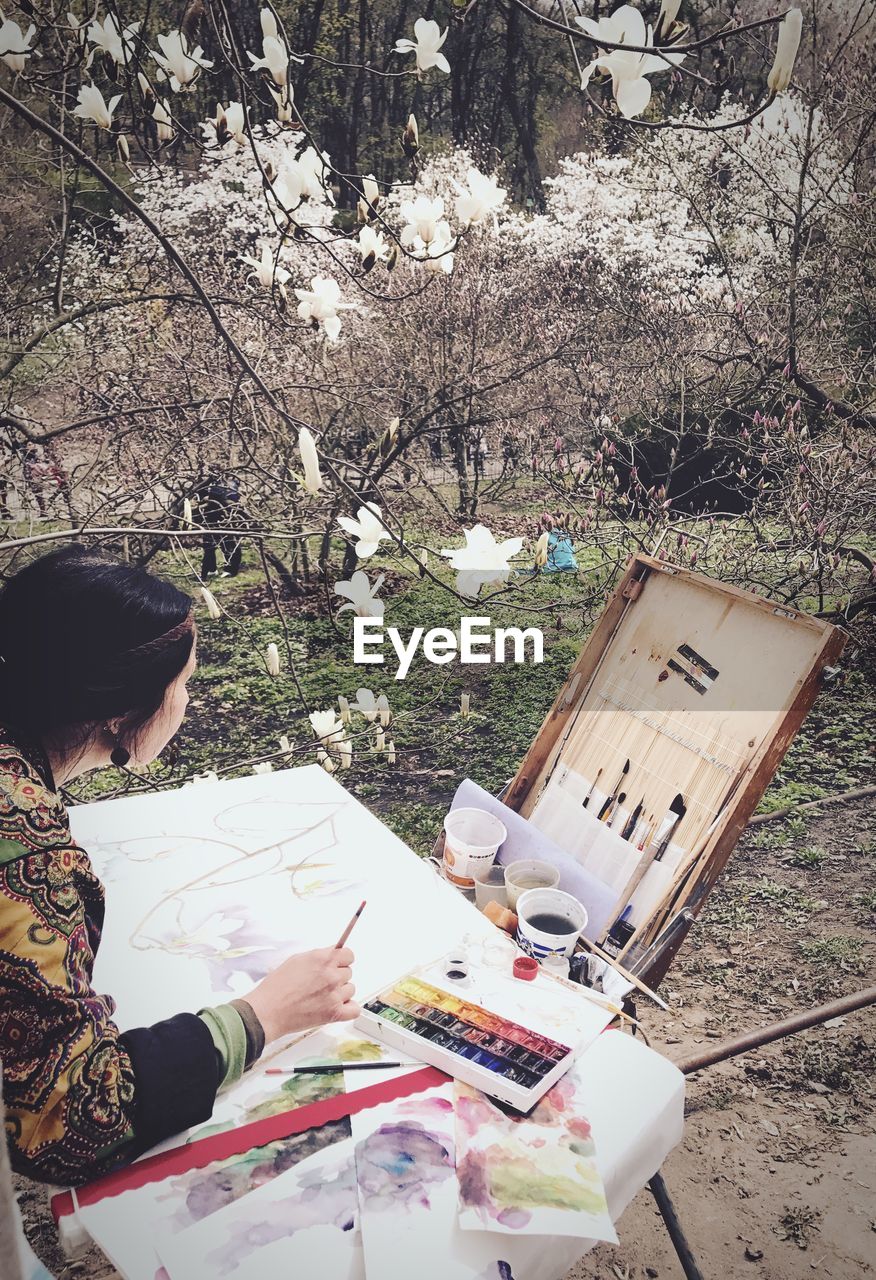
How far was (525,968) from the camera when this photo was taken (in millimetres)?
1006

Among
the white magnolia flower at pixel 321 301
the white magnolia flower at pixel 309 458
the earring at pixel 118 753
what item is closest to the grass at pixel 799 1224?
the earring at pixel 118 753

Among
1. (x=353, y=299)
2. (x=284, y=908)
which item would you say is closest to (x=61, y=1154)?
(x=284, y=908)

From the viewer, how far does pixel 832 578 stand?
299 centimetres

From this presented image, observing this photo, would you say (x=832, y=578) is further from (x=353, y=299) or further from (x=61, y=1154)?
(x=61, y=1154)

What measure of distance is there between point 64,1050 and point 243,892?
43 centimetres

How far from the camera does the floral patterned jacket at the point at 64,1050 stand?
0.73m

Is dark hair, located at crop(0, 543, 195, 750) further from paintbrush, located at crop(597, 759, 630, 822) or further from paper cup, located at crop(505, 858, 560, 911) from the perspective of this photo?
paintbrush, located at crop(597, 759, 630, 822)

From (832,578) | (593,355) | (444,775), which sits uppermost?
(593,355)

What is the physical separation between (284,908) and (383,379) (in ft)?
9.98

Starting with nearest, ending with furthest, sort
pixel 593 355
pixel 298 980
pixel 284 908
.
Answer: pixel 298 980
pixel 284 908
pixel 593 355

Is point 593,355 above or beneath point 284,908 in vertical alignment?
above

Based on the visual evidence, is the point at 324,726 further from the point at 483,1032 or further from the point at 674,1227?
the point at 674,1227

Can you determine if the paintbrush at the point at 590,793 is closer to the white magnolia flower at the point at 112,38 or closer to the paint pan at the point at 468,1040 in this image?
the paint pan at the point at 468,1040

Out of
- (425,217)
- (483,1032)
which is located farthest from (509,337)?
(483,1032)
